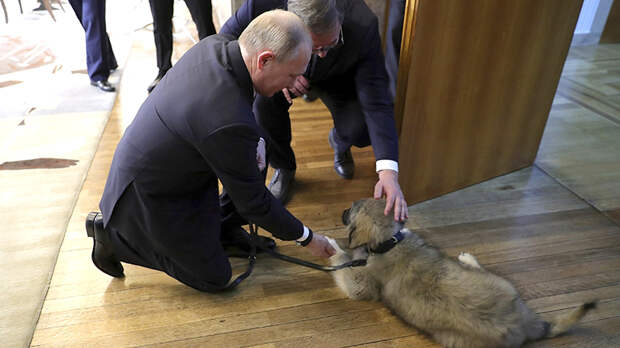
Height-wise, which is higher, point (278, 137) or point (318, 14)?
point (318, 14)

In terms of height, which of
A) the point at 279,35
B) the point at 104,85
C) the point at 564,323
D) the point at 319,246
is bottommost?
the point at 104,85

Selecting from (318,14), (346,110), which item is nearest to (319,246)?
(318,14)

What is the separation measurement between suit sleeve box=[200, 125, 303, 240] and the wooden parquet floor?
0.39m

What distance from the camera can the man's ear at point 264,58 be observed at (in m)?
1.15

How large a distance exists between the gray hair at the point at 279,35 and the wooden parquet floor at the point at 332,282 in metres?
0.94

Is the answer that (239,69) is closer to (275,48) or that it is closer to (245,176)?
(275,48)

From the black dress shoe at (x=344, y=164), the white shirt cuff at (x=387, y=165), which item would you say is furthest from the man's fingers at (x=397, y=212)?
the black dress shoe at (x=344, y=164)

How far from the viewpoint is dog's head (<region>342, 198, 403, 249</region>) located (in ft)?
4.88

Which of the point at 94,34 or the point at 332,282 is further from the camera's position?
the point at 94,34

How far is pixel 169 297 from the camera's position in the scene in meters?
1.65

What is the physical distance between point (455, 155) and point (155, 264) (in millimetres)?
1485

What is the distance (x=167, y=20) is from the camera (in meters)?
3.26

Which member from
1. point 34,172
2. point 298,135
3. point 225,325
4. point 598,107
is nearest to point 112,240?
point 225,325

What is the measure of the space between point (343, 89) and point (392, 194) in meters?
0.75
